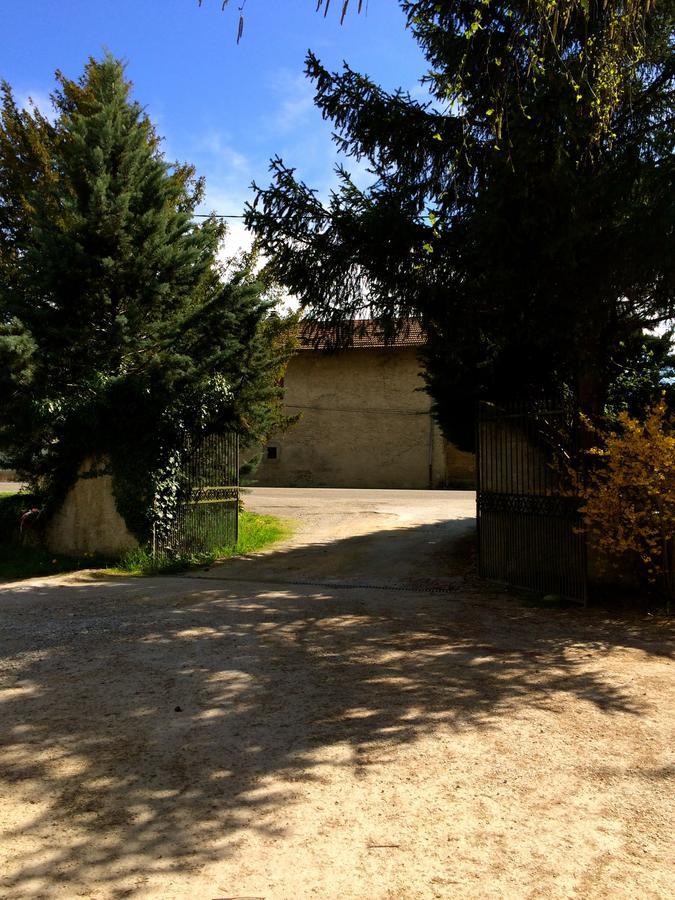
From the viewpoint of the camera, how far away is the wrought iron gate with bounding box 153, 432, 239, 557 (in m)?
11.9

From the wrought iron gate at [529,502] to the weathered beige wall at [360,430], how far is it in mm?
22007

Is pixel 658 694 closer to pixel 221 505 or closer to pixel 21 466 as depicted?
pixel 221 505

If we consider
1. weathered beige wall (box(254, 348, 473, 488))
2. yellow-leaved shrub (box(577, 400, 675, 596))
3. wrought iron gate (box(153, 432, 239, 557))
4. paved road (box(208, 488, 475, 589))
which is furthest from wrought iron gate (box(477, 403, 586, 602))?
weathered beige wall (box(254, 348, 473, 488))

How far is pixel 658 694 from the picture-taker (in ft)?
17.3

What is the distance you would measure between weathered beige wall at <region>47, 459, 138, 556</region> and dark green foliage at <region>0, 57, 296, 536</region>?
0.28 m

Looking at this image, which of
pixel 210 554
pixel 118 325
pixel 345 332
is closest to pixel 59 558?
pixel 210 554

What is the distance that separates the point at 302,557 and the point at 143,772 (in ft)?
26.8

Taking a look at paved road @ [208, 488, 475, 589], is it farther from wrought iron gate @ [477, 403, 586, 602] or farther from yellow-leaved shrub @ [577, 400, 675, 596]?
yellow-leaved shrub @ [577, 400, 675, 596]

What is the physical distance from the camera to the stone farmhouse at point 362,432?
1275 inches

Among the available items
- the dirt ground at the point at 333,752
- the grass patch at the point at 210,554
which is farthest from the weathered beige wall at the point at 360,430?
the dirt ground at the point at 333,752

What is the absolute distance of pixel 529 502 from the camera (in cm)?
913

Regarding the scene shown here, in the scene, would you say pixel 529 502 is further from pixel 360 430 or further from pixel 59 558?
pixel 360 430

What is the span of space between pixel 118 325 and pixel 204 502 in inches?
127

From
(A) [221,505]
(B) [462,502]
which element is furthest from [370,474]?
(A) [221,505]
